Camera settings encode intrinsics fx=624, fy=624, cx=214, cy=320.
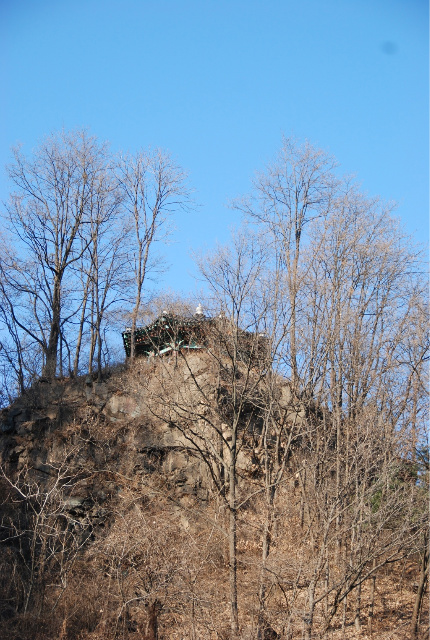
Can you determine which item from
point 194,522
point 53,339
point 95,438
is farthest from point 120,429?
point 53,339

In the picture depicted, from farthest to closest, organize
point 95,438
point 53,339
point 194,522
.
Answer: point 53,339 < point 95,438 < point 194,522

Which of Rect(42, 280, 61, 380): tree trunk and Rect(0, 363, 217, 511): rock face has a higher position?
Rect(42, 280, 61, 380): tree trunk

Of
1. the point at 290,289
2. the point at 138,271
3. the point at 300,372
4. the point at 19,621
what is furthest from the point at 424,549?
the point at 138,271

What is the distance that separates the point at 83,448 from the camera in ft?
66.8

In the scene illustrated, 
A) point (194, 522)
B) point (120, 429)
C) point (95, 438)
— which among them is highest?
point (120, 429)

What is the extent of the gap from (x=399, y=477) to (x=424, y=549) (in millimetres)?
2109

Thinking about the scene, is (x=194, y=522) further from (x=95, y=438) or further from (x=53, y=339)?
(x=53, y=339)

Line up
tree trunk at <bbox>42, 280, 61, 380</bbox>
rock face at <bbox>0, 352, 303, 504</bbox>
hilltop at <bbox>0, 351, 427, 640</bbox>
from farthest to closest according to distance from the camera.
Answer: tree trunk at <bbox>42, 280, 61, 380</bbox>, rock face at <bbox>0, 352, 303, 504</bbox>, hilltop at <bbox>0, 351, 427, 640</bbox>

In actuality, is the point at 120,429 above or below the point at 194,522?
above

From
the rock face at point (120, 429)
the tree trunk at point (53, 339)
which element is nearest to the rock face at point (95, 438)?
the rock face at point (120, 429)

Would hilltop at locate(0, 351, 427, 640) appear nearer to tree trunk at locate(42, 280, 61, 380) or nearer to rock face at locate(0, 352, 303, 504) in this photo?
rock face at locate(0, 352, 303, 504)

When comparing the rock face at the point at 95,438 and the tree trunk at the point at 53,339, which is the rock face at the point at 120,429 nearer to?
the rock face at the point at 95,438

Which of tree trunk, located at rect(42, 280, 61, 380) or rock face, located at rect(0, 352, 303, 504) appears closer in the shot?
rock face, located at rect(0, 352, 303, 504)

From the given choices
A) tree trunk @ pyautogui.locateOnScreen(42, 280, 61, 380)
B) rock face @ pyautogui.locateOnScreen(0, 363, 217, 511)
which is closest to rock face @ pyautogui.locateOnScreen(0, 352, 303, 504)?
rock face @ pyautogui.locateOnScreen(0, 363, 217, 511)
